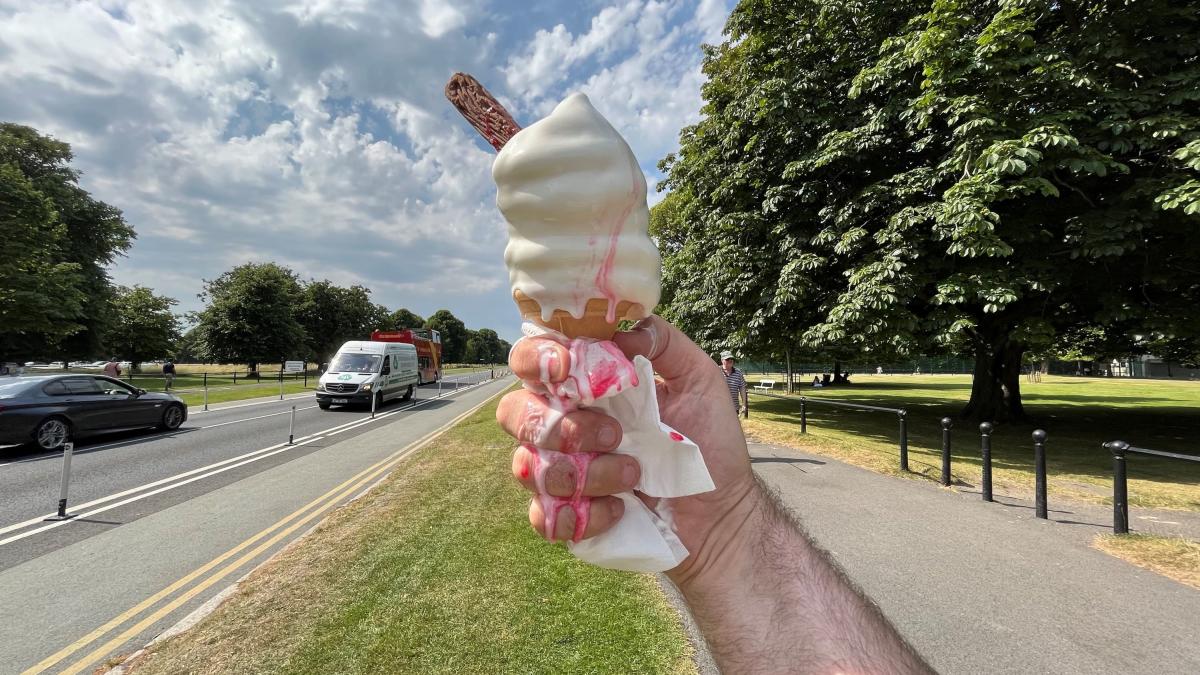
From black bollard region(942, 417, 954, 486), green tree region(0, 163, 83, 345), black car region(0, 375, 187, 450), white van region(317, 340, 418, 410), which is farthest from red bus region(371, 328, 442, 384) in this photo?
black bollard region(942, 417, 954, 486)

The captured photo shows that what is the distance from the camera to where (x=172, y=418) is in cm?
1377

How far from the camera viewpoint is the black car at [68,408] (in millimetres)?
10320

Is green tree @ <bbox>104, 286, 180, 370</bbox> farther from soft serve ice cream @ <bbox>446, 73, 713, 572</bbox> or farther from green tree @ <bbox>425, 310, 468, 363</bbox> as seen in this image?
soft serve ice cream @ <bbox>446, 73, 713, 572</bbox>

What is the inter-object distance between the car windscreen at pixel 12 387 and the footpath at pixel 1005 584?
15.3m

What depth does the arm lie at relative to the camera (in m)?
1.45

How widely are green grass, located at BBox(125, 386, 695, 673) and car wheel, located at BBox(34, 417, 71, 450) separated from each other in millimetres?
9808

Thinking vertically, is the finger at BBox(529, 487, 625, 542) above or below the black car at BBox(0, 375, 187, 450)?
above

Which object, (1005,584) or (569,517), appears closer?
(569,517)

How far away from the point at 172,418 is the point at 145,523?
31.4 ft

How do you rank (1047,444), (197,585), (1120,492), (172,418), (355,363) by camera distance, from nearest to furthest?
(197,585), (1120,492), (1047,444), (172,418), (355,363)

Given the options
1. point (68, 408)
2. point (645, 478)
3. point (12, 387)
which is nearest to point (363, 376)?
point (68, 408)

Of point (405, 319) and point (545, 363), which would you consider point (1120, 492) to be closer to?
point (545, 363)

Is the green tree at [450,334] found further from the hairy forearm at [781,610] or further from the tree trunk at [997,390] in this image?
the hairy forearm at [781,610]

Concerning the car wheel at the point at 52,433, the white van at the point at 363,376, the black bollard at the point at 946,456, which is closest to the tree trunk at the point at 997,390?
the black bollard at the point at 946,456
